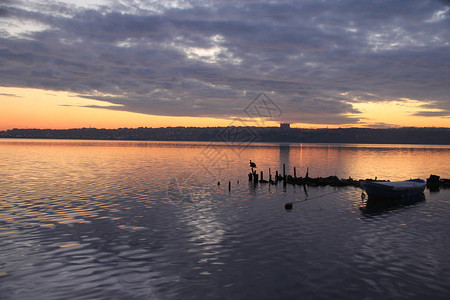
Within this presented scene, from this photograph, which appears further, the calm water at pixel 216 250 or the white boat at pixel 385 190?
the white boat at pixel 385 190

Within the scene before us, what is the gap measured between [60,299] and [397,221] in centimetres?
2569

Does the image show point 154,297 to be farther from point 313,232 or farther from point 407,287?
point 313,232

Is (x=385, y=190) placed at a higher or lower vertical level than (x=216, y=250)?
→ higher

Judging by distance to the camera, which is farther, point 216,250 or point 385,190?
point 385,190

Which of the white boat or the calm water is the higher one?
the white boat

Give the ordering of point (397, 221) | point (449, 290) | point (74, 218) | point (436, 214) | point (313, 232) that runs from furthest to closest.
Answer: point (436, 214) < point (397, 221) < point (74, 218) < point (313, 232) < point (449, 290)

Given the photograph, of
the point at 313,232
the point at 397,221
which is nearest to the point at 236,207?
the point at 313,232

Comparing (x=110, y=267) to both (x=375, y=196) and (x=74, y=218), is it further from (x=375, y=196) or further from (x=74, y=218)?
(x=375, y=196)

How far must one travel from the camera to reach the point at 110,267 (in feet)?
50.5

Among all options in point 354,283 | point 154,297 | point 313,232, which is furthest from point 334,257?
point 154,297

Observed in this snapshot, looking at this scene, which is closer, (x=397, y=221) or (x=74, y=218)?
(x=74, y=218)

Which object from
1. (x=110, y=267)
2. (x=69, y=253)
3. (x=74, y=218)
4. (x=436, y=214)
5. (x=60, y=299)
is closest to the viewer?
(x=60, y=299)

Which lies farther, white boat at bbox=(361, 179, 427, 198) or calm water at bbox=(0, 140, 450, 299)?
white boat at bbox=(361, 179, 427, 198)

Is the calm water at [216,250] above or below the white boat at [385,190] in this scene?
below
